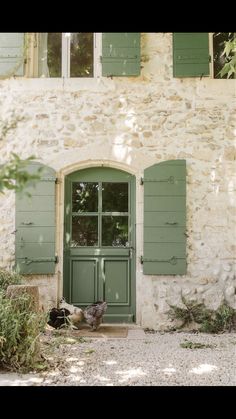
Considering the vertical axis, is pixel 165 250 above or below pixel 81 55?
below

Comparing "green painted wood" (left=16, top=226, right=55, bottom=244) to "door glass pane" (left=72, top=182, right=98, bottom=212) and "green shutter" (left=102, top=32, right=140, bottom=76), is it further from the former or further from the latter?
"green shutter" (left=102, top=32, right=140, bottom=76)

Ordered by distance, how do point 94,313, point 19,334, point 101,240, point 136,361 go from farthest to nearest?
point 101,240 → point 94,313 → point 136,361 → point 19,334

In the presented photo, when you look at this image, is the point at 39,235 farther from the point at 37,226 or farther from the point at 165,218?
the point at 165,218

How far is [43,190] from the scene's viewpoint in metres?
5.78

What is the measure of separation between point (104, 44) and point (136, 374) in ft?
13.8

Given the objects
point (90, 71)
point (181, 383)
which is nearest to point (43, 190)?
point (90, 71)

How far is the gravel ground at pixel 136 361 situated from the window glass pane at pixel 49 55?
11.2 feet

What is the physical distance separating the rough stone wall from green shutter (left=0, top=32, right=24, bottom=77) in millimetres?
192

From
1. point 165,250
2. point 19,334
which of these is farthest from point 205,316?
point 19,334

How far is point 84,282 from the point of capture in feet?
19.3

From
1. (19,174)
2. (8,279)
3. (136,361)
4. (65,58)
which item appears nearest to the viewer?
(19,174)

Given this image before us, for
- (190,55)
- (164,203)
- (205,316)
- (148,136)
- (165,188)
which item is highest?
(190,55)

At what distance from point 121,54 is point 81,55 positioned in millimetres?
591

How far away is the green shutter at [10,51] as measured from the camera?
5.91 meters
